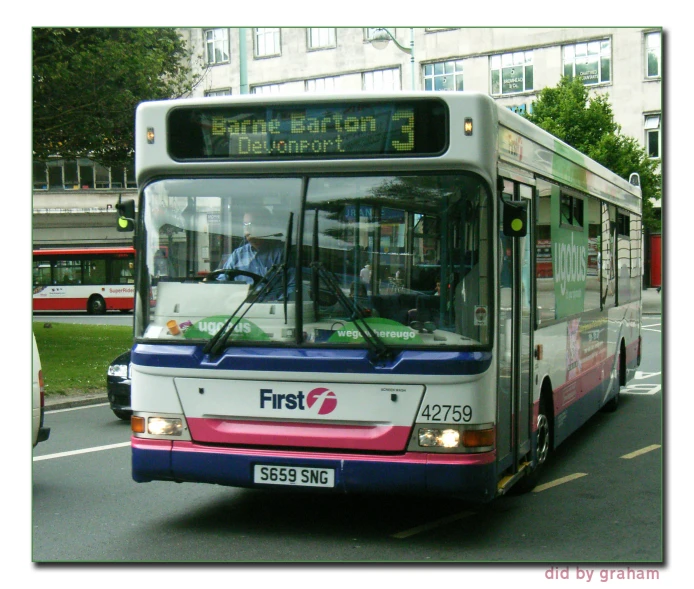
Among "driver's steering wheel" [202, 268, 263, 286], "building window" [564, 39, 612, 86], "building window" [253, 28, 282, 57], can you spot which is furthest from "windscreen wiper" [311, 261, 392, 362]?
"building window" [564, 39, 612, 86]

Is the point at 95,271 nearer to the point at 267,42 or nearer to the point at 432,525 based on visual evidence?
the point at 267,42

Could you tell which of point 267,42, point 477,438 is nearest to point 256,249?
point 477,438

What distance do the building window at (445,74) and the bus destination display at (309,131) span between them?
6960mm

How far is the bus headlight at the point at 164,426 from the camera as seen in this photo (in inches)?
250

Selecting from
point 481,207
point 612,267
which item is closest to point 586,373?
point 612,267

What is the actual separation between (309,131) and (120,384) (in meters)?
6.46

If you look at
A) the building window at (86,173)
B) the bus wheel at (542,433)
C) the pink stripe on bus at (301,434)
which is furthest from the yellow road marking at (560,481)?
the building window at (86,173)

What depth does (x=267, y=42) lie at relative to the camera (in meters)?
8.85

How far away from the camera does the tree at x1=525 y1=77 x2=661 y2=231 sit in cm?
2450

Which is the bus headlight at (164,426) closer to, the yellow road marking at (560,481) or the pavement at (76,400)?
the yellow road marking at (560,481)

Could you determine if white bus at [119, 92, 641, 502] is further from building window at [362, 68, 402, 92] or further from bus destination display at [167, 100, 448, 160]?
building window at [362, 68, 402, 92]

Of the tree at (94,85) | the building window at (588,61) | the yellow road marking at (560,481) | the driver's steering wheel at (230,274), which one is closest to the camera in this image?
the driver's steering wheel at (230,274)

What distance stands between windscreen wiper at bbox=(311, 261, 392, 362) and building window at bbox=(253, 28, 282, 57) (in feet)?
8.26
